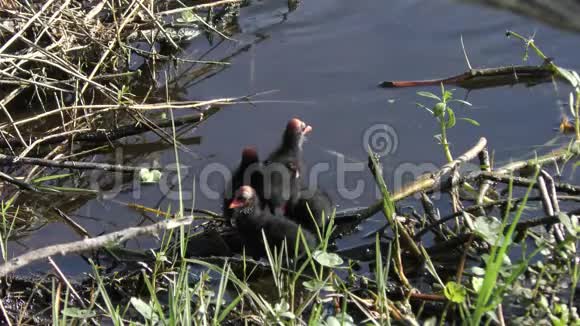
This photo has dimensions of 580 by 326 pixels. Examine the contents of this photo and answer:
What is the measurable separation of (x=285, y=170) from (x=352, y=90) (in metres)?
1.26

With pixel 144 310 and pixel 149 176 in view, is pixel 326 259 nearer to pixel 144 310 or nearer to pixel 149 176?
pixel 144 310

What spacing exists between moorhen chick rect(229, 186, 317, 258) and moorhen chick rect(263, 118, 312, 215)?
Answer: 0.60 feet

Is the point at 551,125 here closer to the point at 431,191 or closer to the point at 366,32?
the point at 431,191

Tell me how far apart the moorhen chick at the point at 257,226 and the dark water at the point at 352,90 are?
15.0 inches

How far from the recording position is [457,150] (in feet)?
16.2

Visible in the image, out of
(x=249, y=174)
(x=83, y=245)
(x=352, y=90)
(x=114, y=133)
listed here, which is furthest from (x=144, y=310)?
(x=352, y=90)

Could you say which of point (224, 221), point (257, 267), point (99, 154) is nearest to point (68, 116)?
point (99, 154)

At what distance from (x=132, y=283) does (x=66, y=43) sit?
1.96m

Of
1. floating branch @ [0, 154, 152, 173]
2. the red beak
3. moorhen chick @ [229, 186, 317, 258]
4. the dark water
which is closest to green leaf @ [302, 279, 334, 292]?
moorhen chick @ [229, 186, 317, 258]

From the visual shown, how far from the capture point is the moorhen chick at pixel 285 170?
175 inches

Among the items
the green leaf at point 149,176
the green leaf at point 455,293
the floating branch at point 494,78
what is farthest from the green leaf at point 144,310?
the floating branch at point 494,78

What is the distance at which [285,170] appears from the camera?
14.9 feet

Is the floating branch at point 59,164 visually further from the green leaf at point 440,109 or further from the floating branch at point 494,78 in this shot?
the floating branch at point 494,78

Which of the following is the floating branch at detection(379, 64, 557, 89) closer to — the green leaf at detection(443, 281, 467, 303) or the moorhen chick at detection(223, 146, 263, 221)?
the moorhen chick at detection(223, 146, 263, 221)
